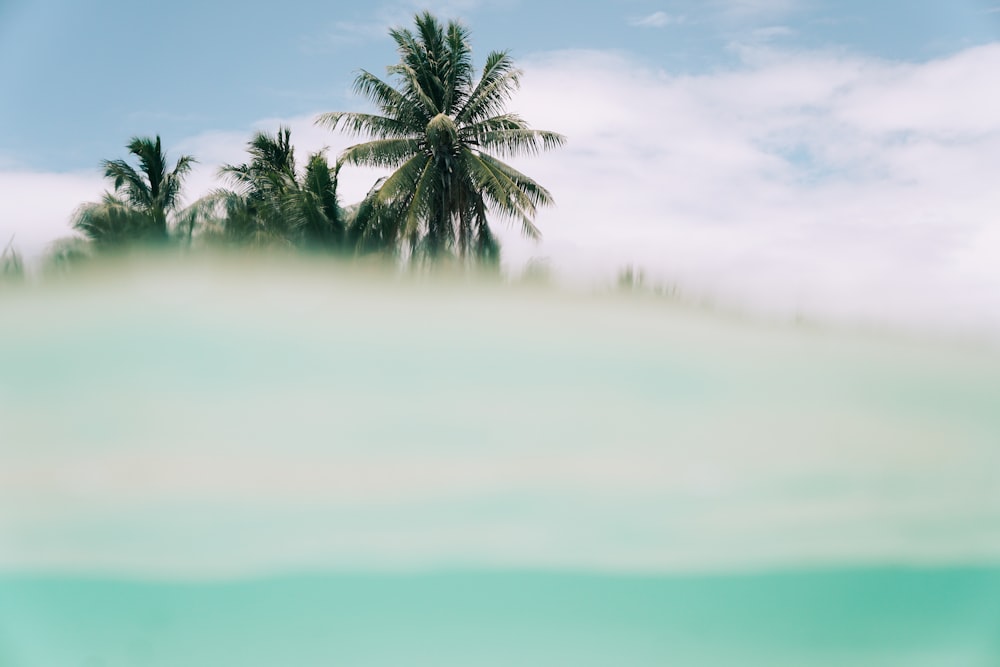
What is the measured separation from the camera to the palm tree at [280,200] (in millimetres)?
4543

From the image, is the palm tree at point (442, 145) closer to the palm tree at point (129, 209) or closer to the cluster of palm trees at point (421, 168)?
the cluster of palm trees at point (421, 168)

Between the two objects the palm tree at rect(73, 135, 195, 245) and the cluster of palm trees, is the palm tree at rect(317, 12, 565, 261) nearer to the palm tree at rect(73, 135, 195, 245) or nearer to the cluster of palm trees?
the cluster of palm trees

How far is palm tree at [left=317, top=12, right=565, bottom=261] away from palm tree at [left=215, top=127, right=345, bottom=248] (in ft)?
2.09

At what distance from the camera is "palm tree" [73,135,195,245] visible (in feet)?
13.4

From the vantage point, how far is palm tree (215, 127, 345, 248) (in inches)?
179

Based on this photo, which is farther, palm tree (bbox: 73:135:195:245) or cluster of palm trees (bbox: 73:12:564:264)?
cluster of palm trees (bbox: 73:12:564:264)

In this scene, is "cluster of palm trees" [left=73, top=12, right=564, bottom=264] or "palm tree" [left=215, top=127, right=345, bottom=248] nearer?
"palm tree" [left=215, top=127, right=345, bottom=248]

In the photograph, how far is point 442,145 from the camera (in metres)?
8.07

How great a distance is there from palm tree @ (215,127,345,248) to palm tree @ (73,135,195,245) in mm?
339

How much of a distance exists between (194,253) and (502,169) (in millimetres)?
4411

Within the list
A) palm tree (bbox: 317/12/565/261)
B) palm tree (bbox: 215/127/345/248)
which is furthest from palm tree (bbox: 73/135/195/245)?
palm tree (bbox: 317/12/565/261)

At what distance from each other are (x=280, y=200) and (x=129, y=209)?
6.95ft

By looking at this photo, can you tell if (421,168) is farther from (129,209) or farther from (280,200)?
(129,209)

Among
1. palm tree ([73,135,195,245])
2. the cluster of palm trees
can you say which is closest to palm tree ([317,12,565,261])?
the cluster of palm trees
